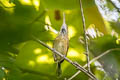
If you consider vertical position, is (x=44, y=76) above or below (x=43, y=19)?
below

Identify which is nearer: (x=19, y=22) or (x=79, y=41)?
(x=19, y=22)

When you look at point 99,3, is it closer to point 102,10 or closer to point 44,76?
point 102,10

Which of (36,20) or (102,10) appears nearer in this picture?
(36,20)

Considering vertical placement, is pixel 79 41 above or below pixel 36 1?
below

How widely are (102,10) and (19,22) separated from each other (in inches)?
10.1

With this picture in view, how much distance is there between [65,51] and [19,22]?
0.15 metres

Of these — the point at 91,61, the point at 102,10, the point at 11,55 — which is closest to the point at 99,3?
the point at 102,10

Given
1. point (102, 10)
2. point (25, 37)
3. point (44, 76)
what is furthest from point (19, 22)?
point (102, 10)

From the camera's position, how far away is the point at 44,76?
0.56 m

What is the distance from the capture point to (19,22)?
500 mm

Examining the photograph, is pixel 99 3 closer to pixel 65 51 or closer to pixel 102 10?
pixel 102 10

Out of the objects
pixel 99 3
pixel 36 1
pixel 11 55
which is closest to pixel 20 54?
→ pixel 11 55

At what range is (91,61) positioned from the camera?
0.59 meters

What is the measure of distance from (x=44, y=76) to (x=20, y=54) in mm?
78
